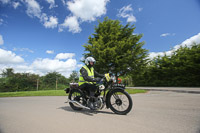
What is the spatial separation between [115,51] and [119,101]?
38.8 ft

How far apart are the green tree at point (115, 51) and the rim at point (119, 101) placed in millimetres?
10498

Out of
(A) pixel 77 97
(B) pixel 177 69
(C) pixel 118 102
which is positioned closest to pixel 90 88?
(A) pixel 77 97

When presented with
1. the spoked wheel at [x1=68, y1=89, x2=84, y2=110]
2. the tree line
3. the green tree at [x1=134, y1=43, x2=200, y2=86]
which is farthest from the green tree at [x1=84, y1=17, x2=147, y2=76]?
the spoked wheel at [x1=68, y1=89, x2=84, y2=110]

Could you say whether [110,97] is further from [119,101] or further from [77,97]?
[77,97]

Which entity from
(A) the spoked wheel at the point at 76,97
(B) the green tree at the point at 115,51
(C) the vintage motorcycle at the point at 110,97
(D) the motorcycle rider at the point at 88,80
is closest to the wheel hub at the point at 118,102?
(C) the vintage motorcycle at the point at 110,97

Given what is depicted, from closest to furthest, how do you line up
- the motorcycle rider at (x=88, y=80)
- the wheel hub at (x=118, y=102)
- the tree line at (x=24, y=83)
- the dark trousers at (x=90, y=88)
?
1. the wheel hub at (x=118, y=102)
2. the motorcycle rider at (x=88, y=80)
3. the dark trousers at (x=90, y=88)
4. the tree line at (x=24, y=83)

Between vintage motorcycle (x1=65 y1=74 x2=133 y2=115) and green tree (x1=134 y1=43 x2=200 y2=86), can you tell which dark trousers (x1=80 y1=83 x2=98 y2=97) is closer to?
vintage motorcycle (x1=65 y1=74 x2=133 y2=115)

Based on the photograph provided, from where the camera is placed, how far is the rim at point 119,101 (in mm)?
3477

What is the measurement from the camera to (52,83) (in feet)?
67.7

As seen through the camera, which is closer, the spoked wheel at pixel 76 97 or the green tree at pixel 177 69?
the spoked wheel at pixel 76 97

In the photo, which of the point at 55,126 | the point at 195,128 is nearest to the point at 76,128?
the point at 55,126

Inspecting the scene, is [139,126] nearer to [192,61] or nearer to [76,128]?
[76,128]

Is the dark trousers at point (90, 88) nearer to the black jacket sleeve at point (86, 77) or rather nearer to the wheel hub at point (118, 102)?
the black jacket sleeve at point (86, 77)

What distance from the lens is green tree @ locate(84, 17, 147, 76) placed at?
14426 mm
